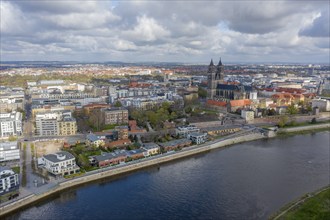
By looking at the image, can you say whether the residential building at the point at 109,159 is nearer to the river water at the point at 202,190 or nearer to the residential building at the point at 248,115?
the river water at the point at 202,190

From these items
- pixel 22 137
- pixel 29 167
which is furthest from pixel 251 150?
pixel 22 137

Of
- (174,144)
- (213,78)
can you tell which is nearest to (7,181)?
(174,144)

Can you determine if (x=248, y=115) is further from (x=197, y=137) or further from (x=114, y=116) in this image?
(x=114, y=116)

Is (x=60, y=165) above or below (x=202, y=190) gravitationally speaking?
above

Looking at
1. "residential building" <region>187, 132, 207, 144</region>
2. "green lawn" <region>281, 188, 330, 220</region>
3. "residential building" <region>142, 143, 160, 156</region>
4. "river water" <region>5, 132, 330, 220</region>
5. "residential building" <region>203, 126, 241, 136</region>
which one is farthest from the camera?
"residential building" <region>203, 126, 241, 136</region>

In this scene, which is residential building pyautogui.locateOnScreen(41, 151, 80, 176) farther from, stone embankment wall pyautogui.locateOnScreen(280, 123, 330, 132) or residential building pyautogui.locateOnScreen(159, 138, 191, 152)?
stone embankment wall pyautogui.locateOnScreen(280, 123, 330, 132)

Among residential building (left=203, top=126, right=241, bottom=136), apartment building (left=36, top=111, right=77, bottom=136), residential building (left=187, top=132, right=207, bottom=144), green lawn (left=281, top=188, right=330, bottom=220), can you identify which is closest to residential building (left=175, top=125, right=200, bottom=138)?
residential building (left=187, top=132, right=207, bottom=144)

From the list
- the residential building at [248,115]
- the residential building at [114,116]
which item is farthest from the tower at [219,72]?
the residential building at [114,116]
